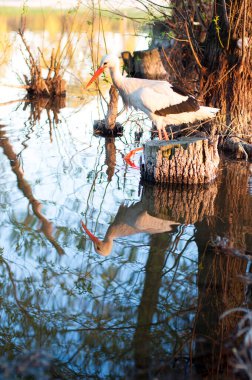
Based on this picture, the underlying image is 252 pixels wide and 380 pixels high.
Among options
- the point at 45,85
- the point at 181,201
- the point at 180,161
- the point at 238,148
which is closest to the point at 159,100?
the point at 180,161

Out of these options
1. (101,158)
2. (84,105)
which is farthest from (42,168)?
(84,105)

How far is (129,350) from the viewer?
3324 mm

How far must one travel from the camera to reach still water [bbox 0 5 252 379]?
10.7ft

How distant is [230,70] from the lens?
816 cm

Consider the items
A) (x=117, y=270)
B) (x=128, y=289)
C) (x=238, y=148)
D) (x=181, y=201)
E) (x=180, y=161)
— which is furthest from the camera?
(x=238, y=148)

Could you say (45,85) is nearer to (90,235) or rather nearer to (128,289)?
(90,235)

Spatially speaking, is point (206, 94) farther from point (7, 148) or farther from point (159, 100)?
point (7, 148)

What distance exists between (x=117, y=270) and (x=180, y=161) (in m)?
2.42

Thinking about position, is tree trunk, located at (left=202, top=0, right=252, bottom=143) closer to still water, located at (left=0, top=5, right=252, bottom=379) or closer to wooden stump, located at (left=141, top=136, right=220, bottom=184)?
still water, located at (left=0, top=5, right=252, bottom=379)

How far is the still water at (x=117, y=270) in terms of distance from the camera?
3248 millimetres

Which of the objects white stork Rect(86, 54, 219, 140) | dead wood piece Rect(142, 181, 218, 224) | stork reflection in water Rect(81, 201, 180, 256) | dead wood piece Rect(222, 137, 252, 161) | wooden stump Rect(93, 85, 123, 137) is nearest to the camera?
stork reflection in water Rect(81, 201, 180, 256)

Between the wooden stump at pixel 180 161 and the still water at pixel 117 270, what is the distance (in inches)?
6.6

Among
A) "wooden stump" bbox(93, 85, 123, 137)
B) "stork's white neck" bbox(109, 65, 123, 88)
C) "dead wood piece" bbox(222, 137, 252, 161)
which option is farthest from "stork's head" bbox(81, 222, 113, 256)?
"wooden stump" bbox(93, 85, 123, 137)

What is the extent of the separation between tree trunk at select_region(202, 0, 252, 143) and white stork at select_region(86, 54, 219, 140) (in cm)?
80
